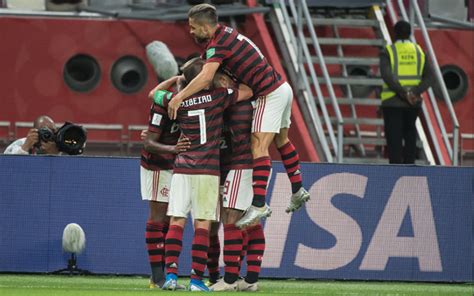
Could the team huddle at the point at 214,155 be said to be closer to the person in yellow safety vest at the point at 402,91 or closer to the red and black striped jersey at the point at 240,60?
the red and black striped jersey at the point at 240,60

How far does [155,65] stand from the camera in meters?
22.0

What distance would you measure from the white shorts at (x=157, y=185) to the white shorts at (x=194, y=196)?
0.82 m

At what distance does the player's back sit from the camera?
14.3m

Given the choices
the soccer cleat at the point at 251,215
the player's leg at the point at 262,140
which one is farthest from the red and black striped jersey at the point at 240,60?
the soccer cleat at the point at 251,215

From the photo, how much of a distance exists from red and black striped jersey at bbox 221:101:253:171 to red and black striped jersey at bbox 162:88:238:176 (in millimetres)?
374

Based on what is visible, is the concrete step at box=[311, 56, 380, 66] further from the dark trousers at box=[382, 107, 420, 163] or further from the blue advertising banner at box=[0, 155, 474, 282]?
the blue advertising banner at box=[0, 155, 474, 282]

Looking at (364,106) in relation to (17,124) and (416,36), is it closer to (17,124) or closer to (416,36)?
(416,36)

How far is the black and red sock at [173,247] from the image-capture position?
14.3m

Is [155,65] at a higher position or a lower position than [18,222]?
higher

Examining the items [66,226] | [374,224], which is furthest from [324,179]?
[66,226]

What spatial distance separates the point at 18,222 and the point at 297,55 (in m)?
5.78

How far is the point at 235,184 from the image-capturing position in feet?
48.4

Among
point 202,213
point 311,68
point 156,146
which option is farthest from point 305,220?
point 311,68

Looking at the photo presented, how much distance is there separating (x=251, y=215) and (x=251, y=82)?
48.4 inches
